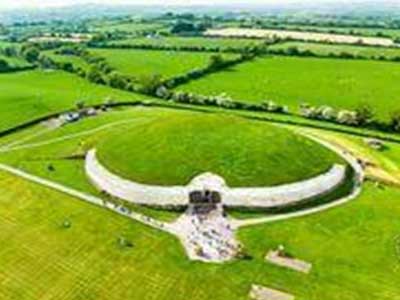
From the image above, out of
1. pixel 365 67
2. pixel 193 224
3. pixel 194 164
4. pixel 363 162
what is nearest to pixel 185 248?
pixel 193 224

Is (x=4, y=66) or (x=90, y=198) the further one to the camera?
(x=4, y=66)

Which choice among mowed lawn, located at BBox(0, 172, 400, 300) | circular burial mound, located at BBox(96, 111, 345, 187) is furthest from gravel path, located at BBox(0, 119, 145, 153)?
mowed lawn, located at BBox(0, 172, 400, 300)

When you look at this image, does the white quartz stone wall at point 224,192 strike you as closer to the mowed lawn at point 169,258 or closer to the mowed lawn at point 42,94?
the mowed lawn at point 169,258

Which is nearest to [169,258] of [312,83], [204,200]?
[204,200]

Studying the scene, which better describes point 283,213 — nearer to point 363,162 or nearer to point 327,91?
point 363,162

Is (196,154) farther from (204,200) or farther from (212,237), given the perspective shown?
(212,237)

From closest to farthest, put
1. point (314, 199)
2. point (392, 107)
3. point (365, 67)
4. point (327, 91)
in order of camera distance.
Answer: point (314, 199), point (392, 107), point (327, 91), point (365, 67)
